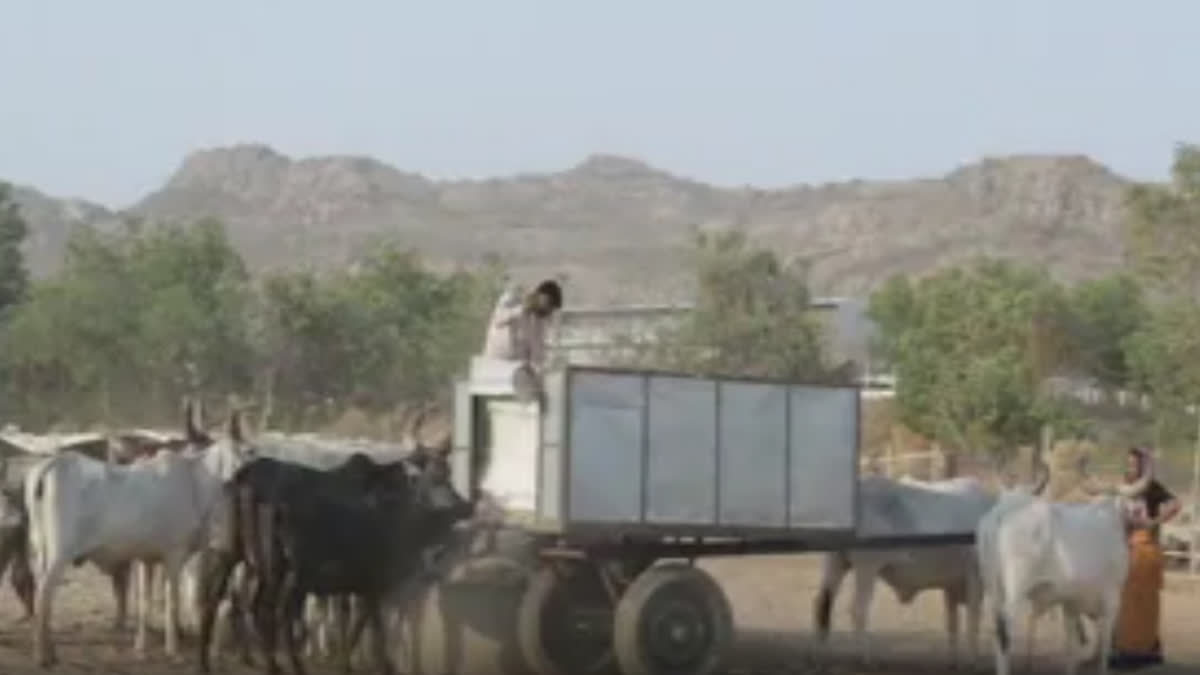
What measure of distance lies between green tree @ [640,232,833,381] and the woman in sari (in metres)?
34.3

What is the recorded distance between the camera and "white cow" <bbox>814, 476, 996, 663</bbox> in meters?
18.8

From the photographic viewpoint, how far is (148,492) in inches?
698

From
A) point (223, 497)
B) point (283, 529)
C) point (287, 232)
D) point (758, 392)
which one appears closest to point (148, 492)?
point (223, 497)

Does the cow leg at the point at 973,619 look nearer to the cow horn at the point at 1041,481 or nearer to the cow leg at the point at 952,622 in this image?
the cow leg at the point at 952,622

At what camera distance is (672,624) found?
16.4 metres

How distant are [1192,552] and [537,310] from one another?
18.4 metres

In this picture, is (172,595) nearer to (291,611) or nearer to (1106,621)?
(291,611)

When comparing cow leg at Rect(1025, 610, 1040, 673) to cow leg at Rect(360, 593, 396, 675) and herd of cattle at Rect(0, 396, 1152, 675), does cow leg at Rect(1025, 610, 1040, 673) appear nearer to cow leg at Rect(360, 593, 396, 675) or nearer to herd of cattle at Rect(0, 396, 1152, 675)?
herd of cattle at Rect(0, 396, 1152, 675)

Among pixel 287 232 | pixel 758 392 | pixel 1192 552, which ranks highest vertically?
pixel 287 232

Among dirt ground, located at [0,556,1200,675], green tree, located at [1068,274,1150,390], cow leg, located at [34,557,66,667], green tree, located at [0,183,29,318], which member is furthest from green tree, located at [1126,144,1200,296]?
green tree, located at [0,183,29,318]

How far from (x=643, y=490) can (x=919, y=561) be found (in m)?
4.08

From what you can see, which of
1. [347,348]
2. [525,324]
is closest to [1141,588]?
[525,324]

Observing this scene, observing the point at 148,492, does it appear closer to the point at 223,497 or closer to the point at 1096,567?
the point at 223,497

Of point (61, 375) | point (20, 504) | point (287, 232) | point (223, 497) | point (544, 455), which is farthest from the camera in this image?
point (287, 232)
